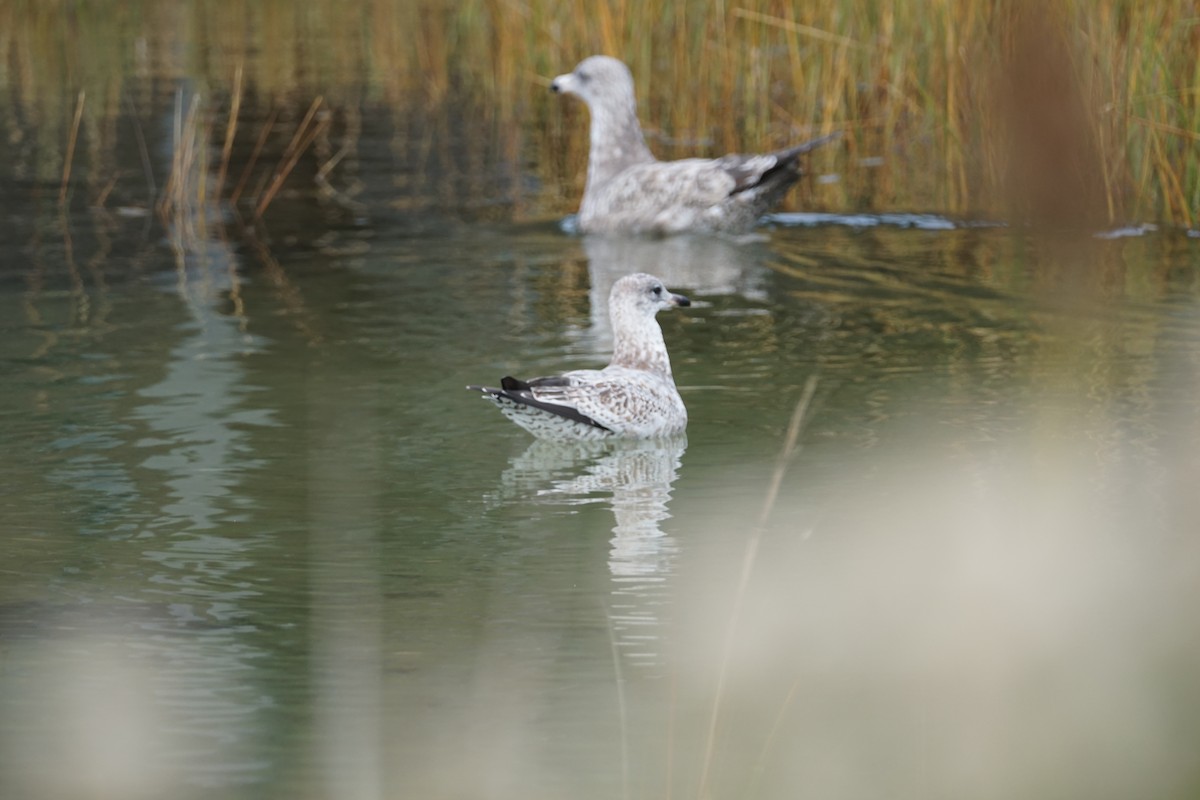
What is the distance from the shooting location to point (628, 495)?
246 inches

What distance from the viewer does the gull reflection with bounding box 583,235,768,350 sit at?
32.0ft

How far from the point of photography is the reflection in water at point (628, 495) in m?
4.92

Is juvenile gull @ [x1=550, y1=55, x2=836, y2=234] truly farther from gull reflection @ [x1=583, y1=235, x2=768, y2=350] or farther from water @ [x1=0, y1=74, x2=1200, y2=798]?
water @ [x1=0, y1=74, x2=1200, y2=798]

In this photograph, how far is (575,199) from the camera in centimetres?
1265

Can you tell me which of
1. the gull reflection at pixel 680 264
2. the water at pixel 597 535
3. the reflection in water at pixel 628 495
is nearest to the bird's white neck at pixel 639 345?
the water at pixel 597 535

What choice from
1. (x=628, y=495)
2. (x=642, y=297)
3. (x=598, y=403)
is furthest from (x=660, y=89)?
(x=628, y=495)

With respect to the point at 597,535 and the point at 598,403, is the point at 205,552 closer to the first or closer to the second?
the point at 597,535

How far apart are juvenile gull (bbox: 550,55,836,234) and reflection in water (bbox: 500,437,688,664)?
4.31m

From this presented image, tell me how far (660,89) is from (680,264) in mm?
5155

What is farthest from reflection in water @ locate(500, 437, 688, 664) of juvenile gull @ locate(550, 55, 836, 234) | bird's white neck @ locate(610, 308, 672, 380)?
juvenile gull @ locate(550, 55, 836, 234)

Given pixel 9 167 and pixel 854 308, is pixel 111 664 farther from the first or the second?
pixel 9 167

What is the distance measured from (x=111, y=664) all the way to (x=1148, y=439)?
12.1ft

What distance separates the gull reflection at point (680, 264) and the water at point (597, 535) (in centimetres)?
7

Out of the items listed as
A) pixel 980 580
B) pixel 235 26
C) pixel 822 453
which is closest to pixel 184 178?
pixel 822 453
